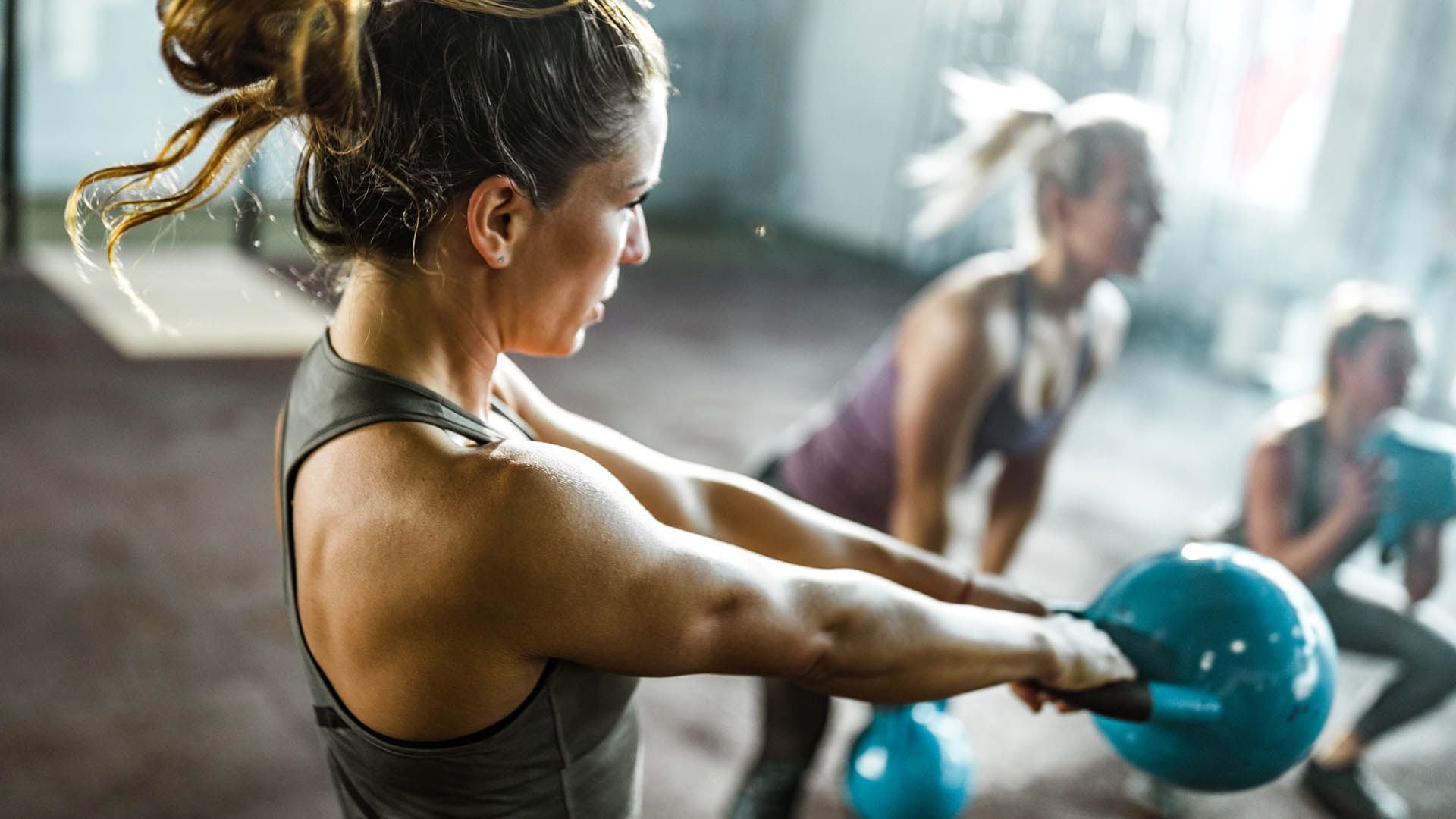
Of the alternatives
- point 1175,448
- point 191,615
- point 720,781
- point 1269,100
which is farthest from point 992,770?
point 1269,100

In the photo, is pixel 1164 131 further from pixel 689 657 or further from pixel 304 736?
pixel 304 736

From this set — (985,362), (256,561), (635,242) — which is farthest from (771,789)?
(256,561)

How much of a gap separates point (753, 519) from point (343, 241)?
498 mm

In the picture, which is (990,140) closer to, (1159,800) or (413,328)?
(1159,800)

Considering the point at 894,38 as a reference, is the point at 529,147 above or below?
above

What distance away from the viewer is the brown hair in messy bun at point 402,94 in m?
0.83

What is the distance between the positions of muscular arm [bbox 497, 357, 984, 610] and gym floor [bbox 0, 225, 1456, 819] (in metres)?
1.17

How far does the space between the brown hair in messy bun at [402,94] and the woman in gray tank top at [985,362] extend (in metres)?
1.17

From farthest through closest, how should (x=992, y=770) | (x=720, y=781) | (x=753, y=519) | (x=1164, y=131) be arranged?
(x=992, y=770)
(x=720, y=781)
(x=1164, y=131)
(x=753, y=519)

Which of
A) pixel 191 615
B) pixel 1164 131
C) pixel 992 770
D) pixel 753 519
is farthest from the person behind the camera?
pixel 191 615

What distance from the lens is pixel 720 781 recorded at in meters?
2.41

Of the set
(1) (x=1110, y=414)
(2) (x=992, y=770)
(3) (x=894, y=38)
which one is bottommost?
(1) (x=1110, y=414)

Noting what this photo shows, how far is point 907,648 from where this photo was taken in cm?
100

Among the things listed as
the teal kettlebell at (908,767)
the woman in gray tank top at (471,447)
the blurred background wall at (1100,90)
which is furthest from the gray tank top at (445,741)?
the blurred background wall at (1100,90)
